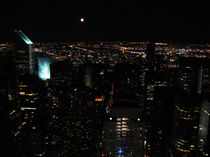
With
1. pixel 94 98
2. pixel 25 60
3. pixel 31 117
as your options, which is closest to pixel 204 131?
pixel 94 98

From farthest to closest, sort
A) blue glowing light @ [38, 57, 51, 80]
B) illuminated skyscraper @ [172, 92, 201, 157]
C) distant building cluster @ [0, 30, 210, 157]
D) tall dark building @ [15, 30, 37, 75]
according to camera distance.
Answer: blue glowing light @ [38, 57, 51, 80] < illuminated skyscraper @ [172, 92, 201, 157] < distant building cluster @ [0, 30, 210, 157] < tall dark building @ [15, 30, 37, 75]

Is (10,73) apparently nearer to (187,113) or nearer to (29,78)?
(29,78)

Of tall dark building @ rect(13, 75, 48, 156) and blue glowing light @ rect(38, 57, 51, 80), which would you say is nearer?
tall dark building @ rect(13, 75, 48, 156)

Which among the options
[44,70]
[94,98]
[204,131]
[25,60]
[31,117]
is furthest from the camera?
[44,70]

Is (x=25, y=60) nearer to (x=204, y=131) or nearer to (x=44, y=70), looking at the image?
(x=44, y=70)

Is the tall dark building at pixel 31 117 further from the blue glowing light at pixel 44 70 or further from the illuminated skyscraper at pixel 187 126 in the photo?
the illuminated skyscraper at pixel 187 126

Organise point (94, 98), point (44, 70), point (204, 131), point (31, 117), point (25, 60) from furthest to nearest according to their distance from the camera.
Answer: point (44, 70) < point (94, 98) < point (31, 117) < point (25, 60) < point (204, 131)

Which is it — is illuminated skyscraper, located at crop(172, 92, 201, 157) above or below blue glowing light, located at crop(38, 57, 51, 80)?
below

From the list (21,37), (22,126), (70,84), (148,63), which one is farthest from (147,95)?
(21,37)

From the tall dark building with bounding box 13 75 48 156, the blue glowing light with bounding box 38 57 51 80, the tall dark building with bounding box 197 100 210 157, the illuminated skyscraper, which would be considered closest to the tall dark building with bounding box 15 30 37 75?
the blue glowing light with bounding box 38 57 51 80

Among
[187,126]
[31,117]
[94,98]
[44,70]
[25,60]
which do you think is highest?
[25,60]

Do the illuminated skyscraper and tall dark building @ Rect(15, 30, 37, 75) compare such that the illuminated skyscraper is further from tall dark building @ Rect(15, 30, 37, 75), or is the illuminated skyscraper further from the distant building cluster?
tall dark building @ Rect(15, 30, 37, 75)

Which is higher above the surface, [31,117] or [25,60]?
[25,60]
